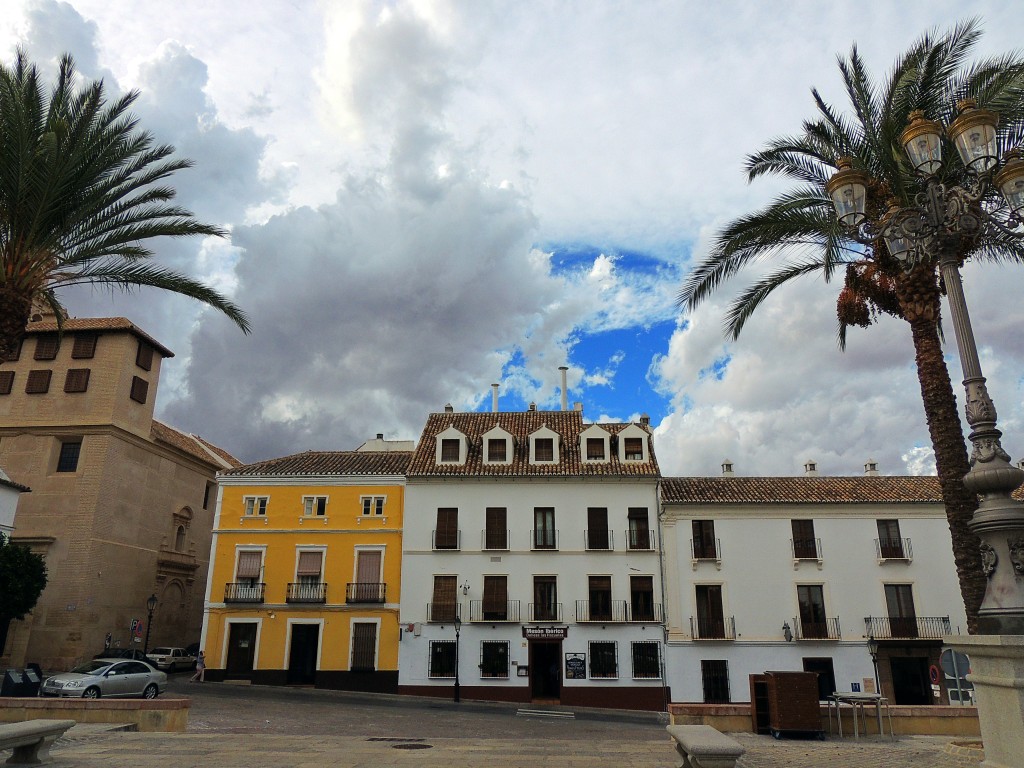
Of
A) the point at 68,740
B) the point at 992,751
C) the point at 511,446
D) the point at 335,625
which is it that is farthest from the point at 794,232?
the point at 335,625

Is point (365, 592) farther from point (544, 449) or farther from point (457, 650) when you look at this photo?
point (544, 449)

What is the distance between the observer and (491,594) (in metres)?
31.3

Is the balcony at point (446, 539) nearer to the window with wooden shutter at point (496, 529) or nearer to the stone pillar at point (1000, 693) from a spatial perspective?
the window with wooden shutter at point (496, 529)

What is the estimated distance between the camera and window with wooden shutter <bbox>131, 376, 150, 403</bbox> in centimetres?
3641

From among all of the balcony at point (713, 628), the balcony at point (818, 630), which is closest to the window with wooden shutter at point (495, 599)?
the balcony at point (713, 628)

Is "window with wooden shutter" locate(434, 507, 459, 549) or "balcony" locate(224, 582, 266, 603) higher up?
"window with wooden shutter" locate(434, 507, 459, 549)

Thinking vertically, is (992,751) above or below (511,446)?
below

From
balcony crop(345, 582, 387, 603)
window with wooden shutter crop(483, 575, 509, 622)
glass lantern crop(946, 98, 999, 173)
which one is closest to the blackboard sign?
window with wooden shutter crop(483, 575, 509, 622)

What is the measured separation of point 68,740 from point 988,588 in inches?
558

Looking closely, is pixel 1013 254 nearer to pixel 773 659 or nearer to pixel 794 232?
pixel 794 232

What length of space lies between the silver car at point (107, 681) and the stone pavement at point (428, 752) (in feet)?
26.5

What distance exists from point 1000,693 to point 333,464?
3067cm

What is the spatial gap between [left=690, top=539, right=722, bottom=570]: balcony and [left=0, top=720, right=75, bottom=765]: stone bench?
25576 millimetres

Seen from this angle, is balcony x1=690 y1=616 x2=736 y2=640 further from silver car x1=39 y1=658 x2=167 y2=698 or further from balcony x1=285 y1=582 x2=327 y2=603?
silver car x1=39 y1=658 x2=167 y2=698
